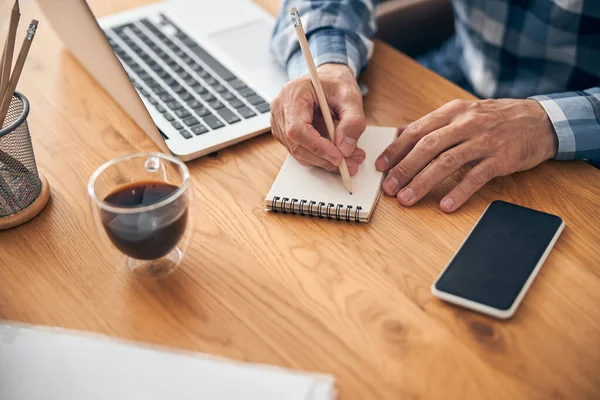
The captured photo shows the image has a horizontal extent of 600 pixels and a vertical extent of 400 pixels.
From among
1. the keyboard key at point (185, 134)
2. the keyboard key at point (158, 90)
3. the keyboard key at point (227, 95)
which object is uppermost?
the keyboard key at point (158, 90)

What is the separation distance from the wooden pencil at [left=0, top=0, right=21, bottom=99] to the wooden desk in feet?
0.57

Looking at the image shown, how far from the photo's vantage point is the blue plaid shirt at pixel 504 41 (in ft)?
3.57

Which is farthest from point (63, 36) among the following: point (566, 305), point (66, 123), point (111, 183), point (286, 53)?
point (566, 305)

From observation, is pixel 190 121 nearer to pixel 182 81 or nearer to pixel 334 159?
pixel 182 81

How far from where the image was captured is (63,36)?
1.18 m

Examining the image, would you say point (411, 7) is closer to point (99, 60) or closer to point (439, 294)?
point (99, 60)

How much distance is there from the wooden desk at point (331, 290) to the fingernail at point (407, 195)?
1 cm

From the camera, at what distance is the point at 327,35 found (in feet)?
3.66

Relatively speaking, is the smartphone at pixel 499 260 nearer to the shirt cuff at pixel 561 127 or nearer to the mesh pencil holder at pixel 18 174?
A: the shirt cuff at pixel 561 127

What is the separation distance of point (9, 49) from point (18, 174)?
16cm

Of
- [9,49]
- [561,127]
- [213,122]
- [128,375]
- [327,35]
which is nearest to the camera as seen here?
[128,375]

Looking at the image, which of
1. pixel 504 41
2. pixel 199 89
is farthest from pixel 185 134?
pixel 504 41

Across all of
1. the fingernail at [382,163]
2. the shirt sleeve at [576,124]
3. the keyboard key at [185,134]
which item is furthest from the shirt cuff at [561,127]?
the keyboard key at [185,134]

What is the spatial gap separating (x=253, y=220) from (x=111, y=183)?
19 centimetres
